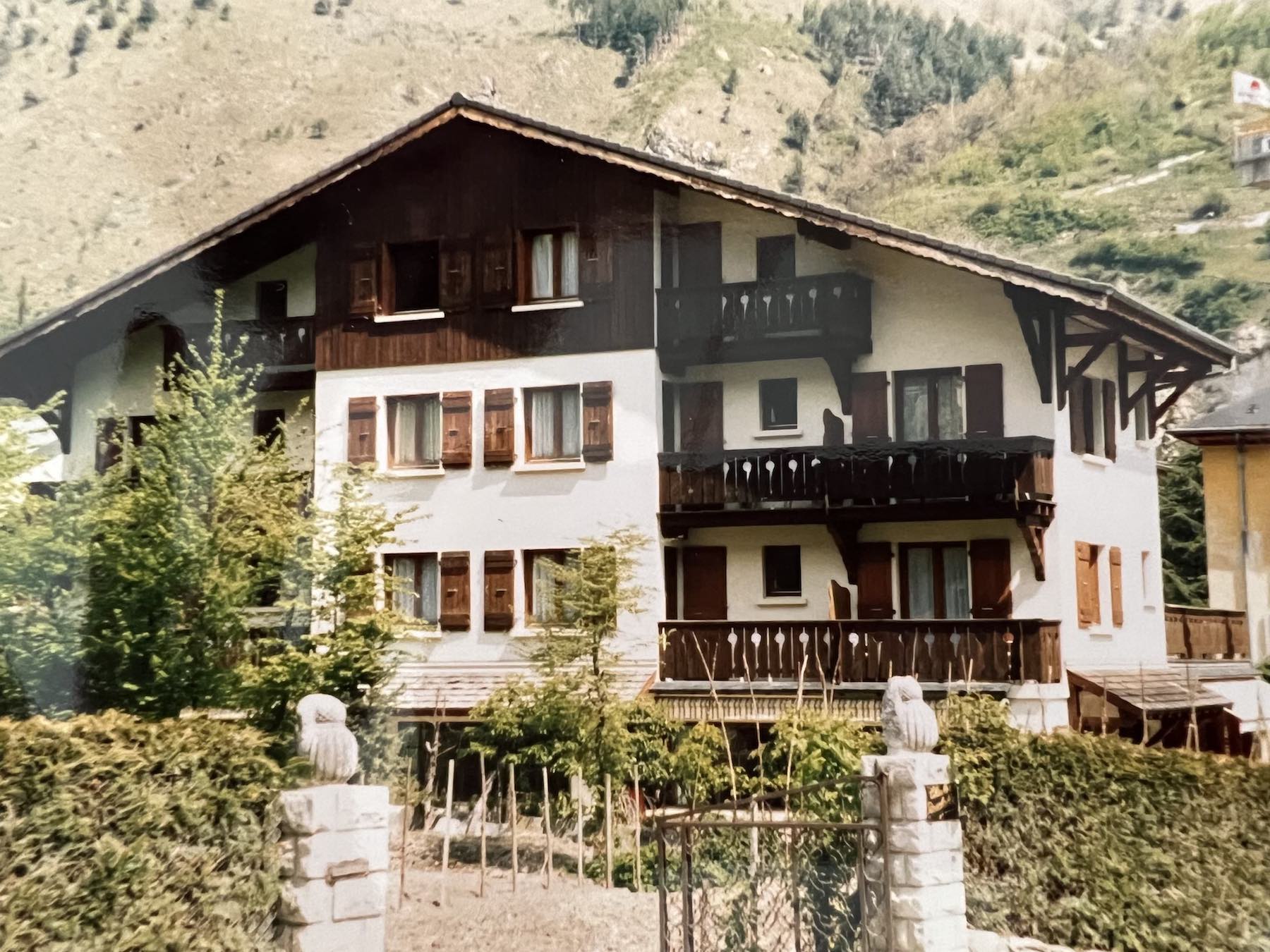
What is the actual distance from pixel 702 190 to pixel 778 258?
48 cm

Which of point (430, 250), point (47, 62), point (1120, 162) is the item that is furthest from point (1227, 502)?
point (47, 62)

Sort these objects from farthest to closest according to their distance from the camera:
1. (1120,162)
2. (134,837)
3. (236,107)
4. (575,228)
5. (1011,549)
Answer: (1120,162) → (236,107) → (575,228) → (1011,549) → (134,837)

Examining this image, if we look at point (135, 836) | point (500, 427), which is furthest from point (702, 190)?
point (135, 836)

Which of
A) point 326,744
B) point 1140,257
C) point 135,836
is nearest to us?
point 135,836

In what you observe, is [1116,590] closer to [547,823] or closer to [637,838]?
[637,838]

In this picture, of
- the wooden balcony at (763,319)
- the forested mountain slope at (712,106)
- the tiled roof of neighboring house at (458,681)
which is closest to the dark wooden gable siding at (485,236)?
the wooden balcony at (763,319)

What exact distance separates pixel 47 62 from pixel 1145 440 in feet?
20.0

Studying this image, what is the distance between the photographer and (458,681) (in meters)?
7.76

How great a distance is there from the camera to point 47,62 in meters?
9.48

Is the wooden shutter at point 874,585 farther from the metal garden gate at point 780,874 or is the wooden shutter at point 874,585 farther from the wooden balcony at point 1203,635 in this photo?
the wooden balcony at point 1203,635

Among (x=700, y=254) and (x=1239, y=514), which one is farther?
(x=700, y=254)

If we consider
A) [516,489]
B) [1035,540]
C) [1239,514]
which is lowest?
[1035,540]

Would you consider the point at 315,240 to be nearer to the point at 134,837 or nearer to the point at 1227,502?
the point at 134,837

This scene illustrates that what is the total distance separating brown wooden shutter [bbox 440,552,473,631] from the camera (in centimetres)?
775
